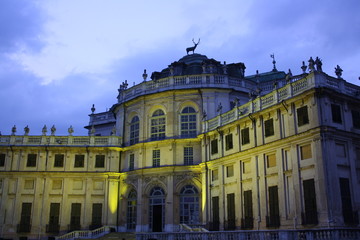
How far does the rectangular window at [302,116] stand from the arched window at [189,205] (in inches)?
544

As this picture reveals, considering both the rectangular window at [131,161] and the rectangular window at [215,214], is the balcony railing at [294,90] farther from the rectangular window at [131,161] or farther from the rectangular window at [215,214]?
the rectangular window at [131,161]

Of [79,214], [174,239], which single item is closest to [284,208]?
[174,239]

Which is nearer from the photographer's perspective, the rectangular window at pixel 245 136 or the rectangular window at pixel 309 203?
the rectangular window at pixel 309 203

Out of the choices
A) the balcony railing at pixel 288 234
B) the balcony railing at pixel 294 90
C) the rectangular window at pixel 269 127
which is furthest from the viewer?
the rectangular window at pixel 269 127

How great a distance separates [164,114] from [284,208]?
16969mm

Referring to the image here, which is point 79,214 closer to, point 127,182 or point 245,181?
point 127,182

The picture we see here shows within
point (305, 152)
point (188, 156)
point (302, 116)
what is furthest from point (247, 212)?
point (188, 156)

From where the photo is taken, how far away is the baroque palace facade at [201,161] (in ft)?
81.3

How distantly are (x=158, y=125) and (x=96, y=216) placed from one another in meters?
11.1

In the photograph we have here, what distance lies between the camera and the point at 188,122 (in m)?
38.4

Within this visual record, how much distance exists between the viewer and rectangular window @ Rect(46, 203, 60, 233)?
3928cm

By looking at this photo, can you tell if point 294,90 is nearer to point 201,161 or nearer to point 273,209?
point 273,209

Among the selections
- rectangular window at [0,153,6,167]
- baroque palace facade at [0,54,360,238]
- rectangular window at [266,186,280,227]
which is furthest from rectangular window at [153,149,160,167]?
rectangular window at [0,153,6,167]

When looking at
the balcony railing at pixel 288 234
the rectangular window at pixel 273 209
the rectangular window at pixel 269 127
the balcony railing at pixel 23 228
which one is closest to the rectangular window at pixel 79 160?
the balcony railing at pixel 23 228
